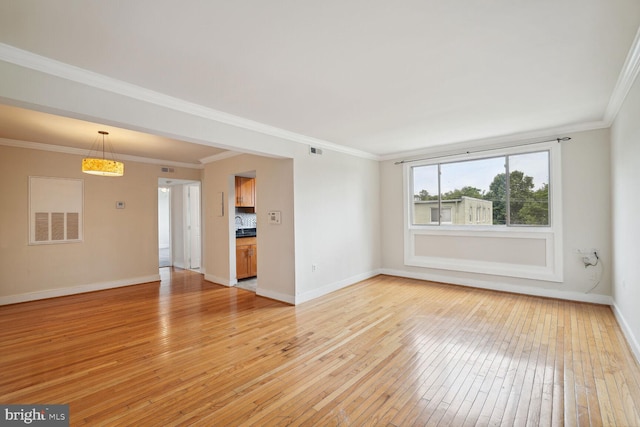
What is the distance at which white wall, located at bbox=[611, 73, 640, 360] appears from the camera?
266 centimetres

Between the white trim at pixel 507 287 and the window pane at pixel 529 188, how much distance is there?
3.57 feet

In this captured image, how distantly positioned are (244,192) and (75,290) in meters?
3.55

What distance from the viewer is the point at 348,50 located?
7.44 feet

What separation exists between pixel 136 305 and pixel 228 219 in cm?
205

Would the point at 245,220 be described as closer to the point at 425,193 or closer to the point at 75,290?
the point at 75,290

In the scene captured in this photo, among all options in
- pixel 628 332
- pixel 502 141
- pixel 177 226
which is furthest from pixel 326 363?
pixel 177 226

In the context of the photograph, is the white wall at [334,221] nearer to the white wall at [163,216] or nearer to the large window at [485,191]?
the large window at [485,191]

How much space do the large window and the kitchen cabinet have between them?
3596mm

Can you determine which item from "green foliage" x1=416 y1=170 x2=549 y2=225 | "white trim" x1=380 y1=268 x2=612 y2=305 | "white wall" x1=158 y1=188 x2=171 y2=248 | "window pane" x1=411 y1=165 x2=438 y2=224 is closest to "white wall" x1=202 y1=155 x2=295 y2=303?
"white trim" x1=380 y1=268 x2=612 y2=305

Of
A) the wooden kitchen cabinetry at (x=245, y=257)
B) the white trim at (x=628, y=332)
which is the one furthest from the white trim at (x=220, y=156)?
the white trim at (x=628, y=332)

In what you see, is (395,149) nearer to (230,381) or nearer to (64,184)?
(230,381)

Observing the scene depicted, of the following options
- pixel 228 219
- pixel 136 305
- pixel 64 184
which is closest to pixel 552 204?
pixel 228 219

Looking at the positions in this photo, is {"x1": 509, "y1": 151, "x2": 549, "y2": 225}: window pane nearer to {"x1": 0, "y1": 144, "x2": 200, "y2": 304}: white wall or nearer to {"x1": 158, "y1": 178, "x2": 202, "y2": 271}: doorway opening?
{"x1": 0, "y1": 144, "x2": 200, "y2": 304}: white wall

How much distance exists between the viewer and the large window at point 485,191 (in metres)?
4.75
